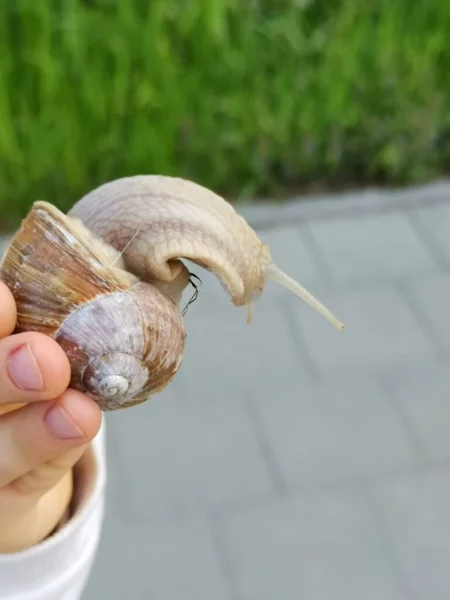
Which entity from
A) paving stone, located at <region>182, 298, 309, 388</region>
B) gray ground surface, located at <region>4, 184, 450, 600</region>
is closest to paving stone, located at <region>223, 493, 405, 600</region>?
gray ground surface, located at <region>4, 184, 450, 600</region>

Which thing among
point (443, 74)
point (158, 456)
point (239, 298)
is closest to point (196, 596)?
point (158, 456)

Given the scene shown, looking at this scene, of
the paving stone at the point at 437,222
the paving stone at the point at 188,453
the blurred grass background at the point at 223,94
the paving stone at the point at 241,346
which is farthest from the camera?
the paving stone at the point at 437,222

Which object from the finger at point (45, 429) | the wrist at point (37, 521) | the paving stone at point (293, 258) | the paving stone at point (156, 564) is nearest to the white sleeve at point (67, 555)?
the wrist at point (37, 521)

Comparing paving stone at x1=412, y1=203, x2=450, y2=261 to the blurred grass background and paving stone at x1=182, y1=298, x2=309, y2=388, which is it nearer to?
the blurred grass background

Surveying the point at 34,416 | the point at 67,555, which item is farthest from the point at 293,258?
the point at 34,416

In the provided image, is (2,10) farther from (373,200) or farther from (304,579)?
(304,579)

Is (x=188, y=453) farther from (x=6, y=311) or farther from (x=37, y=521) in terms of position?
(x=6, y=311)

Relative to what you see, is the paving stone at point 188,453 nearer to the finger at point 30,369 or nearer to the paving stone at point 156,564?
the paving stone at point 156,564
